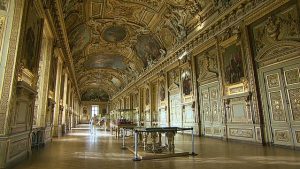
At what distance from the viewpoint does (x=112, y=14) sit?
15734 millimetres

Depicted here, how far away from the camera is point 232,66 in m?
9.92

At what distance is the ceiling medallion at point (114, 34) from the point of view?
17.9 meters

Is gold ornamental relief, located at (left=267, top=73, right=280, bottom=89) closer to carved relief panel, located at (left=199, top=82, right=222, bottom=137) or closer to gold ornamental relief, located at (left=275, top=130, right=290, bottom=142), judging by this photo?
gold ornamental relief, located at (left=275, top=130, right=290, bottom=142)

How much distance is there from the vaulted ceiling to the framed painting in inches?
126

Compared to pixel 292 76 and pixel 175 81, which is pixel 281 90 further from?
pixel 175 81

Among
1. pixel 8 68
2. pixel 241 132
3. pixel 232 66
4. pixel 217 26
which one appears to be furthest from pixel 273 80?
pixel 8 68

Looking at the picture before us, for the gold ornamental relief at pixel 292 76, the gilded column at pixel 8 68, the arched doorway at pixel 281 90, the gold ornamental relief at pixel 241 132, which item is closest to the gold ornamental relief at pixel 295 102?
the arched doorway at pixel 281 90

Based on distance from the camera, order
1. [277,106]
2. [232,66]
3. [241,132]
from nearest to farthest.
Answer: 1. [277,106]
2. [241,132]
3. [232,66]

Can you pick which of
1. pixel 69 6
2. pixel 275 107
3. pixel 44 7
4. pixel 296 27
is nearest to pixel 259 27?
pixel 296 27

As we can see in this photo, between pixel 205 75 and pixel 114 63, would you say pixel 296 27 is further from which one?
pixel 114 63

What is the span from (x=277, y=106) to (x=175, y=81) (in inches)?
346

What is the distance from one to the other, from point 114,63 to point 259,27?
21.0 metres

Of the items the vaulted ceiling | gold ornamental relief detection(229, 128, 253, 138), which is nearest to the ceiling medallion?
the vaulted ceiling

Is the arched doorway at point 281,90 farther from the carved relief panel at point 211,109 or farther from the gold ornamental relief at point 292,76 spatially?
the carved relief panel at point 211,109
